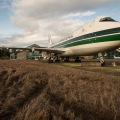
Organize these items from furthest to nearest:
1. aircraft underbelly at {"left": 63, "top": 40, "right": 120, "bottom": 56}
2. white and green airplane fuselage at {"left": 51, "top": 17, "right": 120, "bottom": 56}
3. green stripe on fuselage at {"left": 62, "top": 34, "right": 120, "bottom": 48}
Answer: aircraft underbelly at {"left": 63, "top": 40, "right": 120, "bottom": 56} → white and green airplane fuselage at {"left": 51, "top": 17, "right": 120, "bottom": 56} → green stripe on fuselage at {"left": 62, "top": 34, "right": 120, "bottom": 48}

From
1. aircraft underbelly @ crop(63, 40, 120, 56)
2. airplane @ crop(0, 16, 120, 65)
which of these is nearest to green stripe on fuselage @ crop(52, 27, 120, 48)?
airplane @ crop(0, 16, 120, 65)

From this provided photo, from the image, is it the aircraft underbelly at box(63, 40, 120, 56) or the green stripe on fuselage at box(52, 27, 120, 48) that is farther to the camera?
the aircraft underbelly at box(63, 40, 120, 56)

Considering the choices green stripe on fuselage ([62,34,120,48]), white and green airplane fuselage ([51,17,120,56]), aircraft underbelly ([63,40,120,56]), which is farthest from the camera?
aircraft underbelly ([63,40,120,56])

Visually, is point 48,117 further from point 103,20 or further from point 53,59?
point 53,59

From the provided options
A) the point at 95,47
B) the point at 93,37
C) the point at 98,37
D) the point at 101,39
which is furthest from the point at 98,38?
the point at 95,47

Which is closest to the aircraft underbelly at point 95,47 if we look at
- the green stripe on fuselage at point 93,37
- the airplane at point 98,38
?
the airplane at point 98,38

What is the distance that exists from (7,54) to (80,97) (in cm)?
13039

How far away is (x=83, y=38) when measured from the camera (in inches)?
1131

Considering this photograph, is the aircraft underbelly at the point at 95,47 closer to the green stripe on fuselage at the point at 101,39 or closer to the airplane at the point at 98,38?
the airplane at the point at 98,38

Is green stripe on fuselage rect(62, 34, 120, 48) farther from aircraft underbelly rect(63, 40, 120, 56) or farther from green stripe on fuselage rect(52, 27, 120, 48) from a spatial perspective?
aircraft underbelly rect(63, 40, 120, 56)

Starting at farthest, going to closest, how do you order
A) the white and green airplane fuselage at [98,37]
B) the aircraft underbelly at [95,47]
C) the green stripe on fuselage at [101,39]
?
the aircraft underbelly at [95,47] < the white and green airplane fuselage at [98,37] < the green stripe on fuselage at [101,39]

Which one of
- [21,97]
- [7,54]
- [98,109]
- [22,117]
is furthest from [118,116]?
[7,54]

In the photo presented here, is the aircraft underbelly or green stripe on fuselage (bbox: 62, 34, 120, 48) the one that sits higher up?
green stripe on fuselage (bbox: 62, 34, 120, 48)

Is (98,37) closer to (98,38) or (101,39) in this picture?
(98,38)
